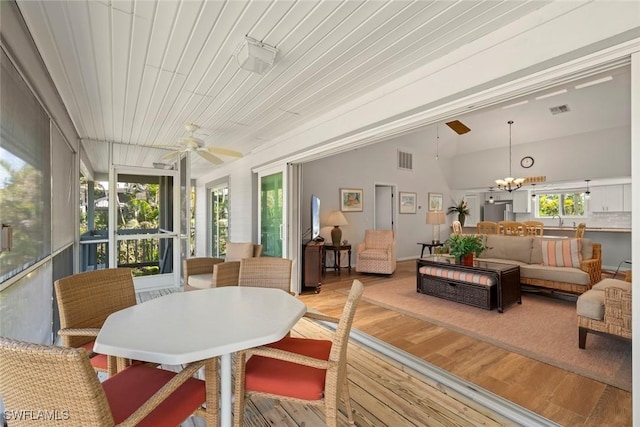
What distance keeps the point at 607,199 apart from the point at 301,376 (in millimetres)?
8984

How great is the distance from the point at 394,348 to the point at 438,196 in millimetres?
7211

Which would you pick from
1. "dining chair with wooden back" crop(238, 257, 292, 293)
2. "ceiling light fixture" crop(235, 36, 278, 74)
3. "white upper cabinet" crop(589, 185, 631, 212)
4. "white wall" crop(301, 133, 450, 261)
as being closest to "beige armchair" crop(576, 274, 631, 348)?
"dining chair with wooden back" crop(238, 257, 292, 293)

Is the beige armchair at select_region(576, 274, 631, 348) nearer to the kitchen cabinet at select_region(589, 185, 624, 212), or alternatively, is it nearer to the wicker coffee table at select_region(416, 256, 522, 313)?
the wicker coffee table at select_region(416, 256, 522, 313)

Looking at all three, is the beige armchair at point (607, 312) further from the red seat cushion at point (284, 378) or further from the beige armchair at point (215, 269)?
the beige armchair at point (215, 269)

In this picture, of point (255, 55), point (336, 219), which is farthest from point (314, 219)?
point (255, 55)

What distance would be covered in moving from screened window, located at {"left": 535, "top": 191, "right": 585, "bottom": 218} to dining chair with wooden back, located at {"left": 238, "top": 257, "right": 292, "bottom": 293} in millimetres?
8763

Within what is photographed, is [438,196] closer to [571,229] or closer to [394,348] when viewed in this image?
[571,229]

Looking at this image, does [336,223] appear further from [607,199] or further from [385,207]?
[607,199]

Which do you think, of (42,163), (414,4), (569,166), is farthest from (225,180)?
(569,166)

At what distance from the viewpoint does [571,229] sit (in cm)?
697

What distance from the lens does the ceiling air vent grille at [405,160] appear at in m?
7.95

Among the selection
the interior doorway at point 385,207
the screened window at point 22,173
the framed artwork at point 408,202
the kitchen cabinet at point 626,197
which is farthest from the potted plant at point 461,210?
the screened window at point 22,173

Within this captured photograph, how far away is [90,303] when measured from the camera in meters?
1.84

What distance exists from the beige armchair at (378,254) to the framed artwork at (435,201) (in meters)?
3.29
